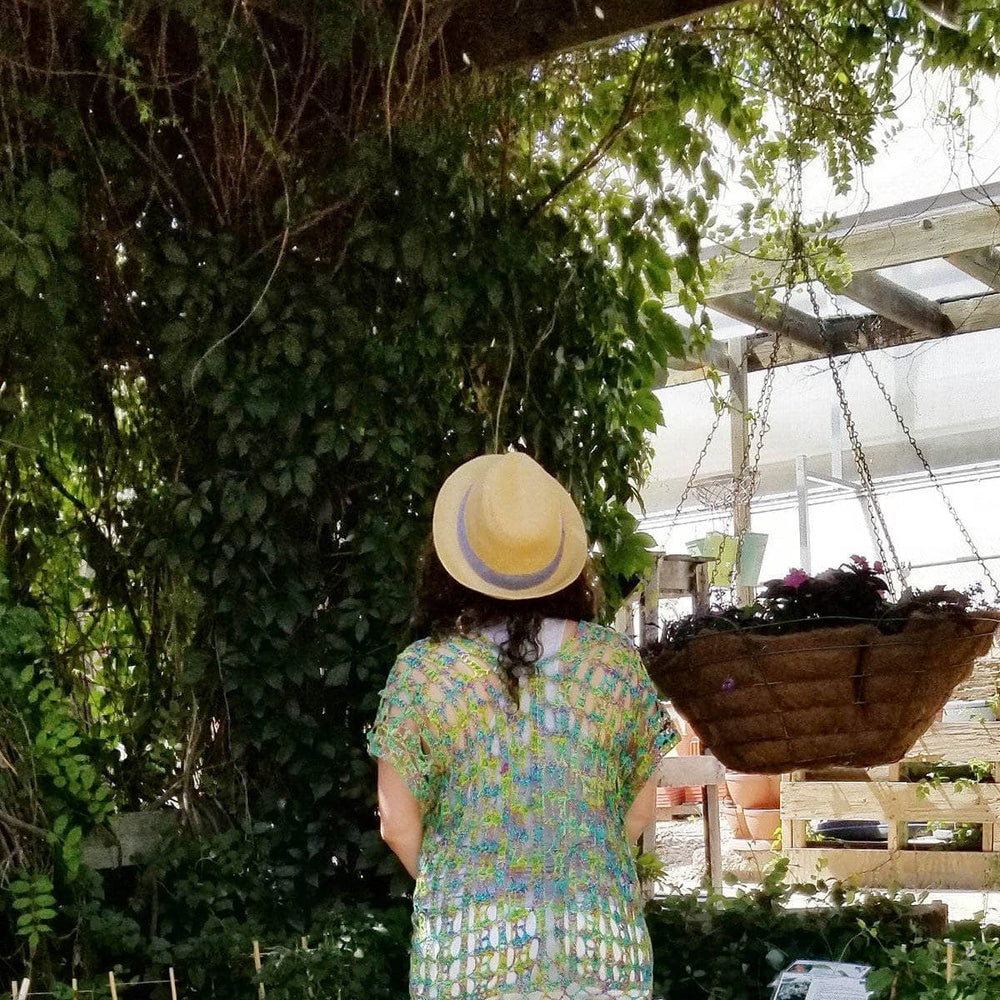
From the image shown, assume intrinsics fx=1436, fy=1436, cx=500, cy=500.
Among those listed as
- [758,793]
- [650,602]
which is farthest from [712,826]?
[758,793]

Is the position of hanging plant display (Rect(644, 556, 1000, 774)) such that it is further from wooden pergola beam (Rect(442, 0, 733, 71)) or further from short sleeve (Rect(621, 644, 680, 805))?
wooden pergola beam (Rect(442, 0, 733, 71))

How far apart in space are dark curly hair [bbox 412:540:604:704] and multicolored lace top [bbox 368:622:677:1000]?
2 cm

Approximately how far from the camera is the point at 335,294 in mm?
3025

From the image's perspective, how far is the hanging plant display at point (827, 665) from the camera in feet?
7.99

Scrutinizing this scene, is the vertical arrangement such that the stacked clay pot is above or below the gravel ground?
above

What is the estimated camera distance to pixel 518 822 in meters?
1.77

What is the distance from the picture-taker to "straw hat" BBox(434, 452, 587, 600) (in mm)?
1869

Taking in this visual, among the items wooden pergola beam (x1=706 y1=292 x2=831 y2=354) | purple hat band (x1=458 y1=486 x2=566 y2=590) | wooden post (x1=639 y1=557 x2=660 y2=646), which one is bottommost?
purple hat band (x1=458 y1=486 x2=566 y2=590)

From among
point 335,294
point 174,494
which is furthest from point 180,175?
point 174,494

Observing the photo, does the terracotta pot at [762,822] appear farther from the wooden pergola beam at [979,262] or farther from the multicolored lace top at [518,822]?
the multicolored lace top at [518,822]

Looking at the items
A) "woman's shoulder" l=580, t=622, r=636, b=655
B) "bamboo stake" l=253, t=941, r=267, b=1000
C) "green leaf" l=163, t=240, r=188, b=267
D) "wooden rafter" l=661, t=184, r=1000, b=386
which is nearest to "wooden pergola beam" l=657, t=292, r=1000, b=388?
"wooden rafter" l=661, t=184, r=1000, b=386

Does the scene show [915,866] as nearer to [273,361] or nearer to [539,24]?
[273,361]

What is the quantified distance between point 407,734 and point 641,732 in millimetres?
321

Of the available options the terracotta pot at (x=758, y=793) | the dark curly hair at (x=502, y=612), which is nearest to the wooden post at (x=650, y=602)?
the dark curly hair at (x=502, y=612)
